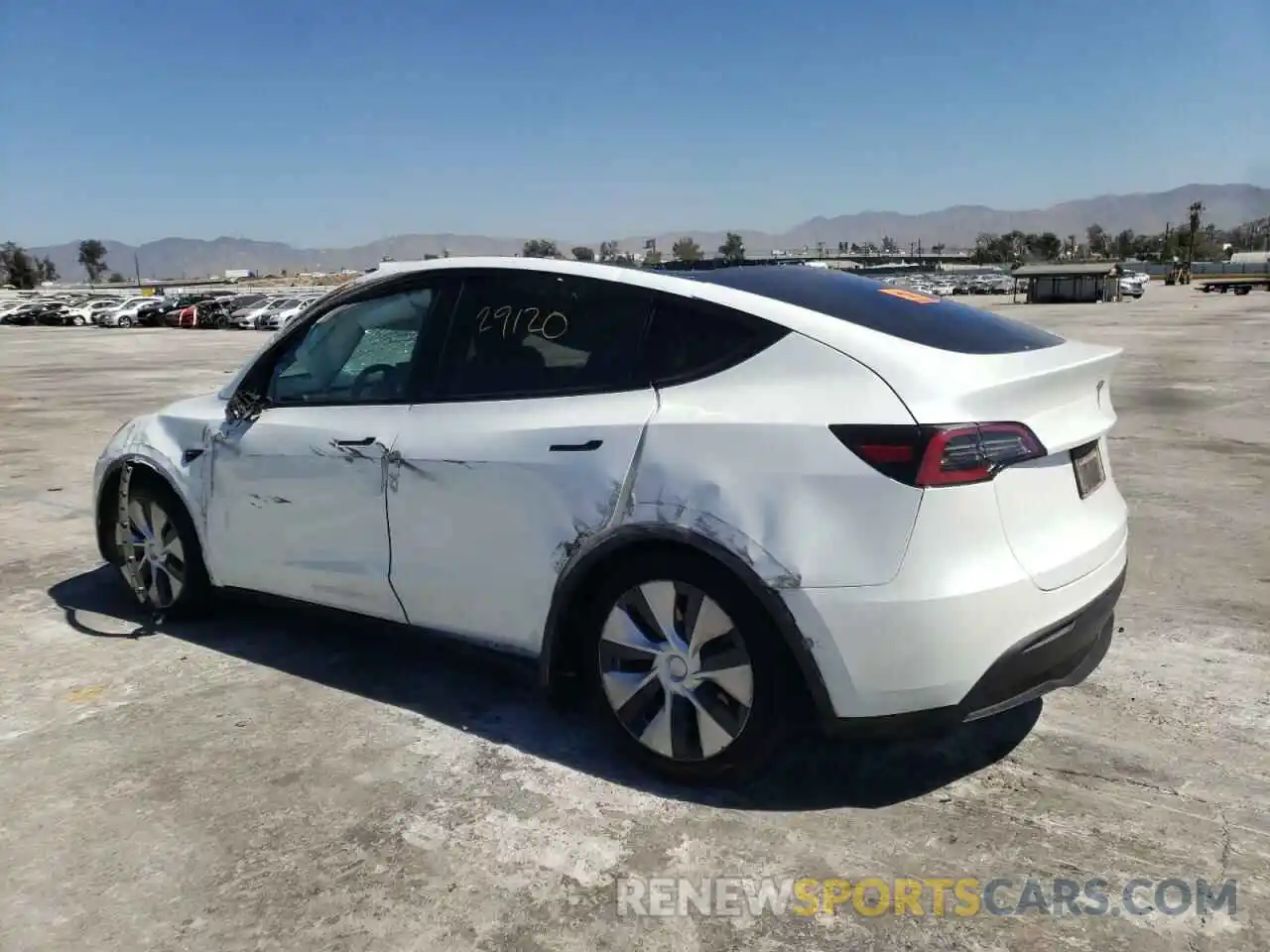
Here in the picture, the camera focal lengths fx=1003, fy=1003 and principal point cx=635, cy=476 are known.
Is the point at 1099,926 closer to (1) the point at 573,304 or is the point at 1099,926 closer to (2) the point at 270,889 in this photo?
(2) the point at 270,889

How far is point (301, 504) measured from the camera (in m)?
3.92

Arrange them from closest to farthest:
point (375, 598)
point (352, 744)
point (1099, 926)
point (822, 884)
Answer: point (1099, 926), point (822, 884), point (352, 744), point (375, 598)

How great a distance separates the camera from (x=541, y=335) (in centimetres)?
341

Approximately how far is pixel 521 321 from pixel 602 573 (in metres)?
0.95

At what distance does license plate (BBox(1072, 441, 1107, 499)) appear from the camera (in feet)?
9.93

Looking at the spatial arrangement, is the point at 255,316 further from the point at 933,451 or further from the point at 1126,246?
the point at 1126,246

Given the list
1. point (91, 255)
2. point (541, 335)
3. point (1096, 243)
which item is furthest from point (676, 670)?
point (1096, 243)

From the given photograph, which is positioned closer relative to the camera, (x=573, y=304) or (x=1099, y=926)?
(x=1099, y=926)

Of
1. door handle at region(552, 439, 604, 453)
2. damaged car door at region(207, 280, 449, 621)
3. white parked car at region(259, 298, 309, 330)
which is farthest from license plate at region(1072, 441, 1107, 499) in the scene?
white parked car at region(259, 298, 309, 330)

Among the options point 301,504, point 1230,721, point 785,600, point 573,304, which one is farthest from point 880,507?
point 301,504

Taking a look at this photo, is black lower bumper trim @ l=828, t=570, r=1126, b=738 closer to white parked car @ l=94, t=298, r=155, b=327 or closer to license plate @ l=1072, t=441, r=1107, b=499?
license plate @ l=1072, t=441, r=1107, b=499

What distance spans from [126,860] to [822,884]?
194 centimetres

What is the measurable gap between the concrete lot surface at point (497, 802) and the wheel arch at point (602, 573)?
296mm

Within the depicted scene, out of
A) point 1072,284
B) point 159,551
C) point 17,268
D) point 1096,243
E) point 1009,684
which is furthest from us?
point 1096,243
